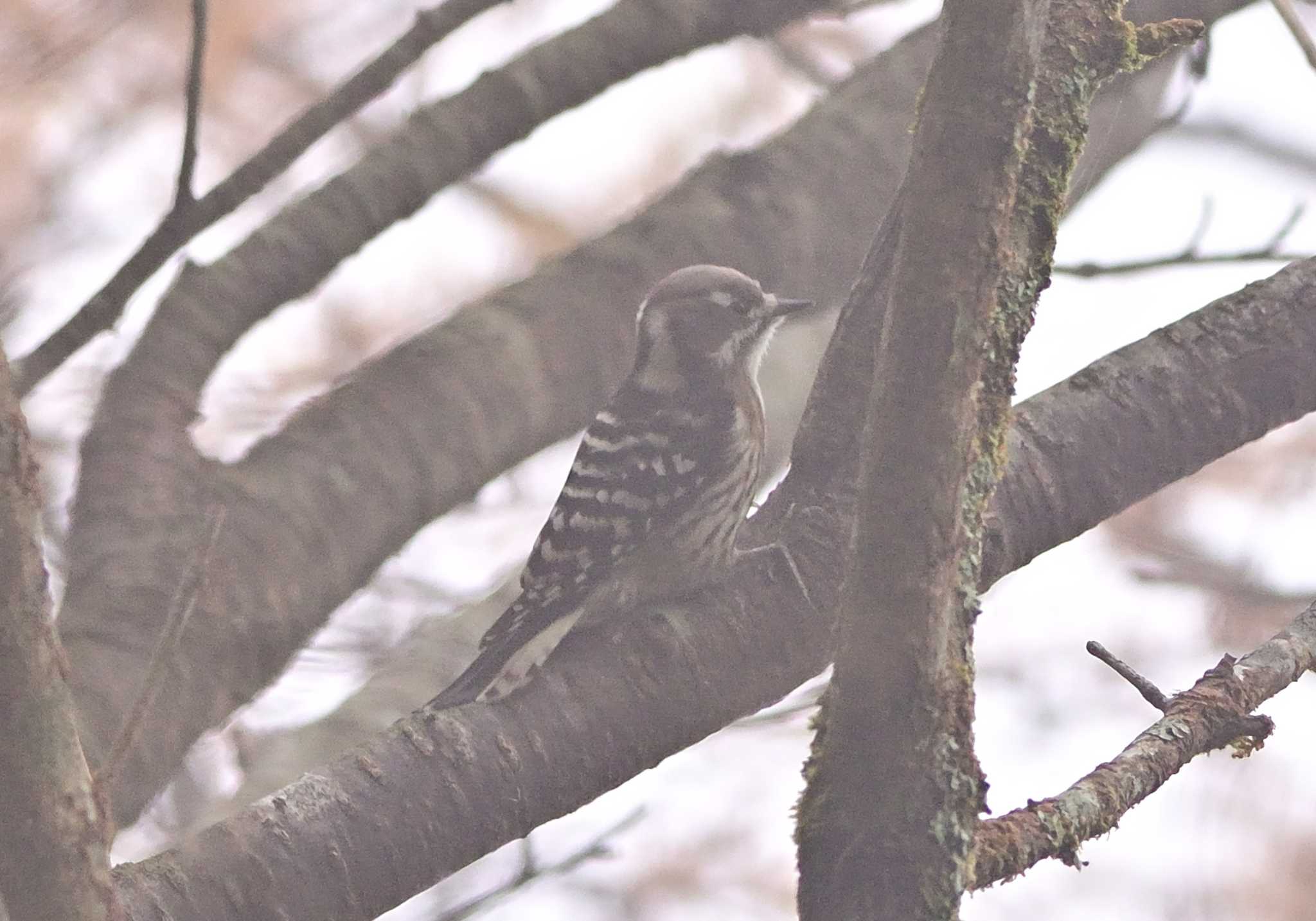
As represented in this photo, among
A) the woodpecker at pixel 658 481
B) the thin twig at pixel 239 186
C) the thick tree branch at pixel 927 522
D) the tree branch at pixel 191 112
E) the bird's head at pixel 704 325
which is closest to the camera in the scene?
the thick tree branch at pixel 927 522

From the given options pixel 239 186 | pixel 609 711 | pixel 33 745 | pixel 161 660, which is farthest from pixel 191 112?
pixel 33 745

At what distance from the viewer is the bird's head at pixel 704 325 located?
4461 mm

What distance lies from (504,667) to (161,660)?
3.58 ft

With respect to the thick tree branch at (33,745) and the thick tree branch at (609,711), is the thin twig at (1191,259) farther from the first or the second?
the thick tree branch at (33,745)

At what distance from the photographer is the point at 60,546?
5121mm

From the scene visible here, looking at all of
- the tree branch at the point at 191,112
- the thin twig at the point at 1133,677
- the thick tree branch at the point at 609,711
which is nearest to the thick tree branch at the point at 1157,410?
the thick tree branch at the point at 609,711

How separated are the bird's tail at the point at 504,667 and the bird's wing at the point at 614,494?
0.33m

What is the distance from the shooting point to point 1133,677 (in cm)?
227

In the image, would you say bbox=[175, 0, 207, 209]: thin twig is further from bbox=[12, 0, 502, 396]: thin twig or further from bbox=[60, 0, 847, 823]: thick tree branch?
bbox=[60, 0, 847, 823]: thick tree branch

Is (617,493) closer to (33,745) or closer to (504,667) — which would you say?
(504,667)

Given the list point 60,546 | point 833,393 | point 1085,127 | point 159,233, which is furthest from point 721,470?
point 60,546

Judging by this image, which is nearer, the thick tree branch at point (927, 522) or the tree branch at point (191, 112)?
the thick tree branch at point (927, 522)

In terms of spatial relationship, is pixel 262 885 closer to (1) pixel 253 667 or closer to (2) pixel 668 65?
(1) pixel 253 667

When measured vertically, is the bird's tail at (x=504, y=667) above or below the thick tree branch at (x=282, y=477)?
below
